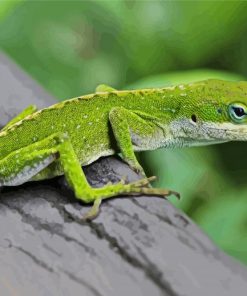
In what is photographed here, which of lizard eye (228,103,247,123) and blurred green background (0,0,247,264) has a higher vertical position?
blurred green background (0,0,247,264)

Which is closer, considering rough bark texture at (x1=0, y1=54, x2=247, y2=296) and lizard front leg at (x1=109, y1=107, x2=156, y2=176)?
rough bark texture at (x1=0, y1=54, x2=247, y2=296)

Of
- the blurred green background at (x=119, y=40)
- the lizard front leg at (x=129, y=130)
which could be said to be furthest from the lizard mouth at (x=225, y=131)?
the blurred green background at (x=119, y=40)

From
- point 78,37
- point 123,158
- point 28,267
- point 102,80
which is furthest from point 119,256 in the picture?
point 78,37

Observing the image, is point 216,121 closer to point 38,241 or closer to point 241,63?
point 38,241

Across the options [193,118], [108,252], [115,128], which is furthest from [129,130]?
[108,252]

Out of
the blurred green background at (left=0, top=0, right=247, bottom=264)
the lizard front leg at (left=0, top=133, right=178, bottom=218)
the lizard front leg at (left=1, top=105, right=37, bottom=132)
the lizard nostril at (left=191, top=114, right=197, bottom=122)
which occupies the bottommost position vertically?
the lizard front leg at (left=0, top=133, right=178, bottom=218)

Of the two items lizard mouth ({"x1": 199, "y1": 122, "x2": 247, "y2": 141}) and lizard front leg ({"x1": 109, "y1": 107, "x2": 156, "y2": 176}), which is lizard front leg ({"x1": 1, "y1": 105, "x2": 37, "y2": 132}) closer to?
lizard front leg ({"x1": 109, "y1": 107, "x2": 156, "y2": 176})

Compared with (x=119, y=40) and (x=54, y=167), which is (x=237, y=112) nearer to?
(x=54, y=167)

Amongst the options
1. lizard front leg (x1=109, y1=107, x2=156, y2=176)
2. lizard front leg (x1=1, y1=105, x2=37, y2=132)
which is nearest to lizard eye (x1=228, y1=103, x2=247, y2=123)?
lizard front leg (x1=109, y1=107, x2=156, y2=176)
